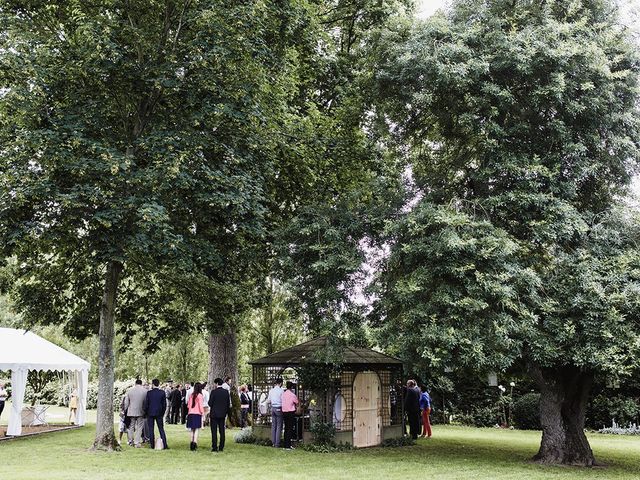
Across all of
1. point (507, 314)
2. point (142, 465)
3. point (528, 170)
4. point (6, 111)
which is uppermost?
point (6, 111)

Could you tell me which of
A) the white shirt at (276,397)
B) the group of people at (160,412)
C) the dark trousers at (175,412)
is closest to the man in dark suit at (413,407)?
the white shirt at (276,397)

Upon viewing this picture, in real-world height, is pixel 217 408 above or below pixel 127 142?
below

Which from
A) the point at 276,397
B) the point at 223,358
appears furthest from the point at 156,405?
the point at 223,358

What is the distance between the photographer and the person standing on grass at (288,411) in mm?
16156

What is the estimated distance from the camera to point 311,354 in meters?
16.4

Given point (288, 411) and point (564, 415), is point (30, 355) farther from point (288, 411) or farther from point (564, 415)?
point (564, 415)

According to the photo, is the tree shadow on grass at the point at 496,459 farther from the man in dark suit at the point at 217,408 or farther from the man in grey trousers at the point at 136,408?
the man in grey trousers at the point at 136,408

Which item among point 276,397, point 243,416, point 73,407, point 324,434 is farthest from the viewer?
point 73,407

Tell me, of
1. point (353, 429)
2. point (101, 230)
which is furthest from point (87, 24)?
point (353, 429)

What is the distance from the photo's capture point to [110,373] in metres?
15.0

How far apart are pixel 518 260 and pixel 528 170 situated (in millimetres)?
1998

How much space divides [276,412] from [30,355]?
8988 millimetres

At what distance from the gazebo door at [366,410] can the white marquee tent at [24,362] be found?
368 inches

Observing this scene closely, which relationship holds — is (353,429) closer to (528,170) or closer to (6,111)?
(528,170)
